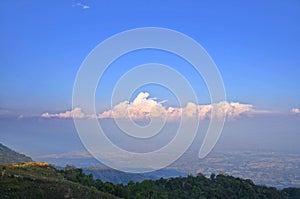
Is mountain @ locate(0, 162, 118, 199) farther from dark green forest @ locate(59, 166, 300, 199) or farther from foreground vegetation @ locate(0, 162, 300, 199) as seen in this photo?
dark green forest @ locate(59, 166, 300, 199)

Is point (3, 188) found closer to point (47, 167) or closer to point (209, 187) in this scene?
point (47, 167)

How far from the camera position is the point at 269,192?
96.9 m

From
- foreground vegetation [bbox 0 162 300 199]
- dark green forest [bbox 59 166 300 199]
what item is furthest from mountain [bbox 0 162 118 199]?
dark green forest [bbox 59 166 300 199]

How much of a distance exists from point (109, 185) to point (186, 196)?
22.7 m

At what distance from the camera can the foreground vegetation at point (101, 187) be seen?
42969mm

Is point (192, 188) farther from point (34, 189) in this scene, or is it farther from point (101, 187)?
point (34, 189)

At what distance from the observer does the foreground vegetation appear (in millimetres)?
42969

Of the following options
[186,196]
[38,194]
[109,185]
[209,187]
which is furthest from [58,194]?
[209,187]

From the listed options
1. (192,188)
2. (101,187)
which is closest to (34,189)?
(101,187)

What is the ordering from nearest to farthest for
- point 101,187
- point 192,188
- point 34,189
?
point 34,189 < point 101,187 < point 192,188

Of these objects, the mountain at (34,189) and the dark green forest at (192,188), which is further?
the dark green forest at (192,188)

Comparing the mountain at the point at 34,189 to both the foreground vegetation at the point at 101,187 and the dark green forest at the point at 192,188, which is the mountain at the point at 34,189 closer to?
the foreground vegetation at the point at 101,187

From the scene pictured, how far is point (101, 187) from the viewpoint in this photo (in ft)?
204

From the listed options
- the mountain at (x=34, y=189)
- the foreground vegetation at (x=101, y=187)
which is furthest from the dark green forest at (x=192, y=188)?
the mountain at (x=34, y=189)
